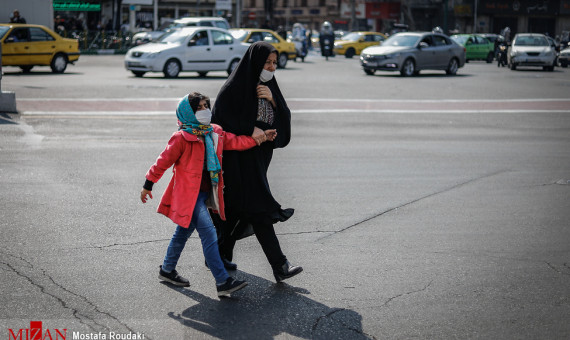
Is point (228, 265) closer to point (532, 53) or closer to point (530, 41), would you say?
point (532, 53)

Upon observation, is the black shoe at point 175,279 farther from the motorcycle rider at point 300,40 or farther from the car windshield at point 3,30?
the motorcycle rider at point 300,40

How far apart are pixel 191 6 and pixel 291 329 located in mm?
76179

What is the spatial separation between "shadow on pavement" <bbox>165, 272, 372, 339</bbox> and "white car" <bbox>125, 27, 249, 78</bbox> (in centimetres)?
2006

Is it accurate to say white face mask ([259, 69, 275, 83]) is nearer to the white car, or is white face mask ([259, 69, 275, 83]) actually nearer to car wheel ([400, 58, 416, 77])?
the white car

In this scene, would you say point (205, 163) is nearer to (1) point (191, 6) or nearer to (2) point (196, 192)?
(2) point (196, 192)

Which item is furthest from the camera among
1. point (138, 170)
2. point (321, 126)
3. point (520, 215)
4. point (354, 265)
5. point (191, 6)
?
point (191, 6)

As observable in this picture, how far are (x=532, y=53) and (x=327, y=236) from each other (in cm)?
2972

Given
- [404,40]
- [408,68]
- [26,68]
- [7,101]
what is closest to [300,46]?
[404,40]

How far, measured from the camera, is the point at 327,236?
6953 millimetres

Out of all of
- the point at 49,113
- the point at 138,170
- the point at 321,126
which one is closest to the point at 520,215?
the point at 138,170

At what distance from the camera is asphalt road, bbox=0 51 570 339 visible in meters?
4.89

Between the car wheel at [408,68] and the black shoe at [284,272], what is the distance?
929 inches

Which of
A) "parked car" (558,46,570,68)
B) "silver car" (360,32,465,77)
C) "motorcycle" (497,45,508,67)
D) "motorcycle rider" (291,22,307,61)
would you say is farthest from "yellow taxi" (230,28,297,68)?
"parked car" (558,46,570,68)

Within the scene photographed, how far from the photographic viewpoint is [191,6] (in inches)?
3088
